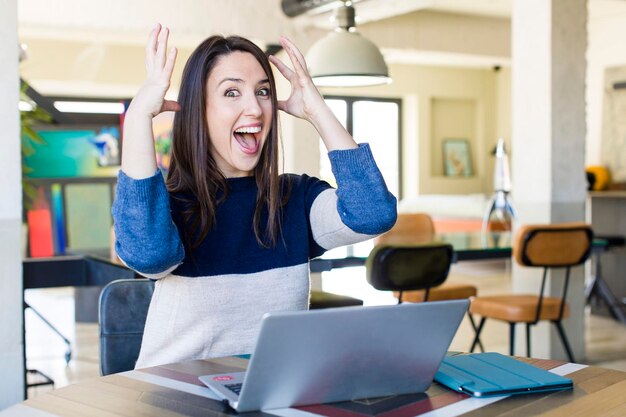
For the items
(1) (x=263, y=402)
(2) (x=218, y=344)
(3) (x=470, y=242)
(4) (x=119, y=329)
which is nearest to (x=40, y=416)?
(1) (x=263, y=402)

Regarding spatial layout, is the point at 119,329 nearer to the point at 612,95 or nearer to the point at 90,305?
the point at 90,305

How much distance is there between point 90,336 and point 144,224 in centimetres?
476

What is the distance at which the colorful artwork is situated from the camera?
9.92 metres

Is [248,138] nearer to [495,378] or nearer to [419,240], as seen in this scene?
[495,378]

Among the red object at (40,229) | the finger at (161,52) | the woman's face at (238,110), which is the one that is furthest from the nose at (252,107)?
the red object at (40,229)

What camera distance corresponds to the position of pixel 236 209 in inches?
68.5

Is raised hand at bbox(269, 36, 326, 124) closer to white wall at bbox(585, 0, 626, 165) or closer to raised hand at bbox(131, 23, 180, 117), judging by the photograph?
raised hand at bbox(131, 23, 180, 117)

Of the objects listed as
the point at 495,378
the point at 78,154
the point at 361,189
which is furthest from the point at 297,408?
the point at 78,154

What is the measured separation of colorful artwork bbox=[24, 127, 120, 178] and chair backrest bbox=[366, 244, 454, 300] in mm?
6562

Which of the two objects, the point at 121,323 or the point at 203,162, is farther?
the point at 121,323

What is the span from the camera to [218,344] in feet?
5.40

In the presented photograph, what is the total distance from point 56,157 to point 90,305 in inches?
156

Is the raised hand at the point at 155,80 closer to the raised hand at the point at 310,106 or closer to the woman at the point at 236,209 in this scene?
the woman at the point at 236,209

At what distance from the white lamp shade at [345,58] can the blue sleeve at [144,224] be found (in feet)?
10.1
